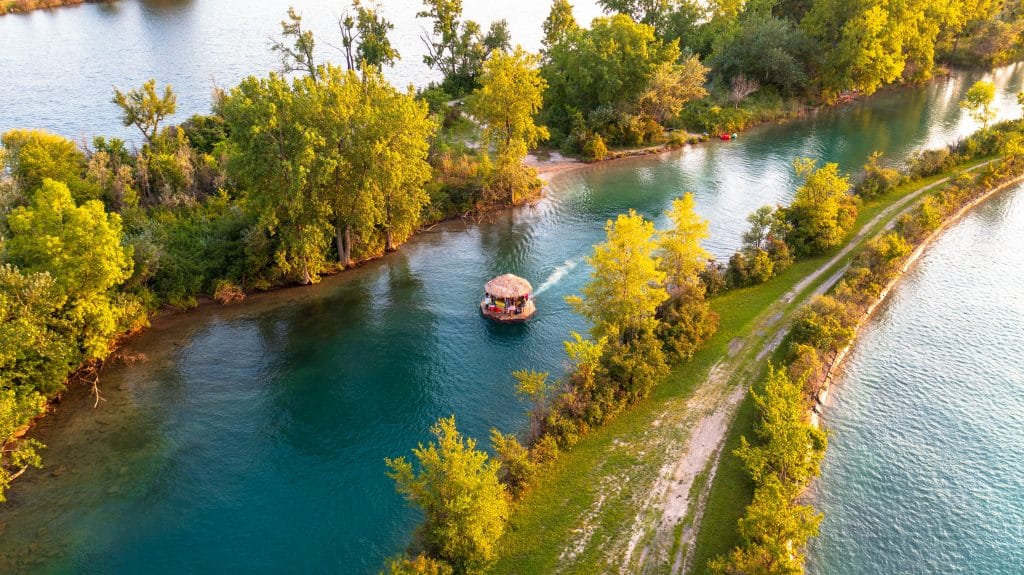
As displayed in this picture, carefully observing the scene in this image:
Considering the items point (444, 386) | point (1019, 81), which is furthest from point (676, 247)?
point (1019, 81)

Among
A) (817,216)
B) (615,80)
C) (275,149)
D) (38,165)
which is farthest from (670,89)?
(38,165)

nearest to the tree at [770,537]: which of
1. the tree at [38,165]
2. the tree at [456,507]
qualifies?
the tree at [456,507]

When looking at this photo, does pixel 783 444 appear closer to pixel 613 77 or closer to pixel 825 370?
pixel 825 370

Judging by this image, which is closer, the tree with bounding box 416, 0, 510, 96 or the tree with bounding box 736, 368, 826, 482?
the tree with bounding box 736, 368, 826, 482

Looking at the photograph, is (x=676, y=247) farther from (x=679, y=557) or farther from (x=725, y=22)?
(x=725, y=22)

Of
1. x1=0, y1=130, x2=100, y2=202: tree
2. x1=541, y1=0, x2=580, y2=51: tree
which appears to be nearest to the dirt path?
x1=0, y1=130, x2=100, y2=202: tree

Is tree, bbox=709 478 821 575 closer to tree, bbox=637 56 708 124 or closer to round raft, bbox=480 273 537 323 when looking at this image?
round raft, bbox=480 273 537 323
